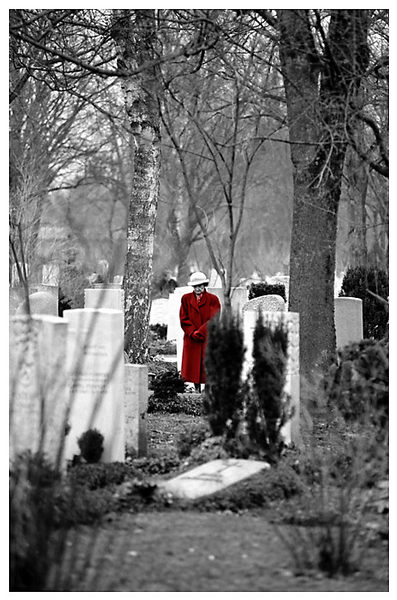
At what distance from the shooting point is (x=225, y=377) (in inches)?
331

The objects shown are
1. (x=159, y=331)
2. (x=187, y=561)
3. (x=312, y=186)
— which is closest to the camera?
(x=187, y=561)

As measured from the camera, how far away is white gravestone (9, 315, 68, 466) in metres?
7.05

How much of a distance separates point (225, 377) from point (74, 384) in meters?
2.04

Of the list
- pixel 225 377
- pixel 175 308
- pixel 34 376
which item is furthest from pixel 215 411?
pixel 175 308

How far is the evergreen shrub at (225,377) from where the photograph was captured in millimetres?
8391

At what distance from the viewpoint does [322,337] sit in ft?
39.8

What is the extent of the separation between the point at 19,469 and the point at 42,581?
1.20 meters

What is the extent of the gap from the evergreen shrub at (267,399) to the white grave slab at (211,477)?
373 mm

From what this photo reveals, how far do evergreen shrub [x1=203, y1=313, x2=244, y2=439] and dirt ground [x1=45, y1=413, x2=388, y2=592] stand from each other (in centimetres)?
164

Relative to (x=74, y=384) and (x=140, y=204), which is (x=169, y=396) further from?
(x=74, y=384)

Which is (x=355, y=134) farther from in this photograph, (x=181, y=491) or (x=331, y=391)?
(x=181, y=491)

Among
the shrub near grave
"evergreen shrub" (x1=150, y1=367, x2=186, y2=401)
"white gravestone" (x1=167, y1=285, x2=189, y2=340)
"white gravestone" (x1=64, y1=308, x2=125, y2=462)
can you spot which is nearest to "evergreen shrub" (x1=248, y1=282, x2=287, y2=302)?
"white gravestone" (x1=167, y1=285, x2=189, y2=340)
